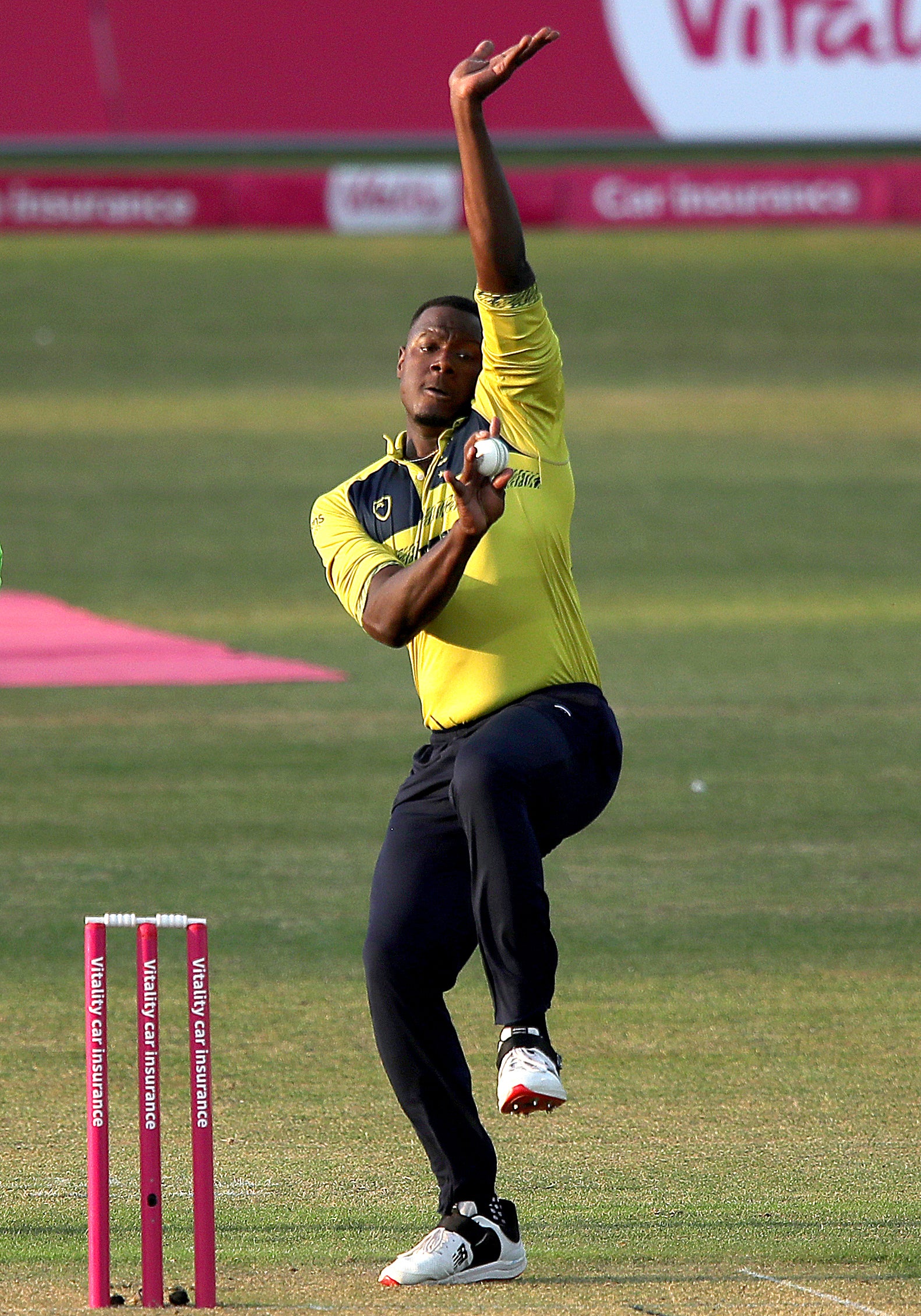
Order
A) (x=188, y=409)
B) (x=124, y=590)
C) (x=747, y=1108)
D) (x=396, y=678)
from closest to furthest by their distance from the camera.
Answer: (x=747, y=1108)
(x=396, y=678)
(x=124, y=590)
(x=188, y=409)

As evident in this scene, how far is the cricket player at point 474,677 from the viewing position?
4945 mm

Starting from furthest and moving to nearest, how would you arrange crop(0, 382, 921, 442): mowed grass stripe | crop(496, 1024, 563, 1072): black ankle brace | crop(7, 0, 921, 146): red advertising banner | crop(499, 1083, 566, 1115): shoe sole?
crop(7, 0, 921, 146): red advertising banner
crop(0, 382, 921, 442): mowed grass stripe
crop(496, 1024, 563, 1072): black ankle brace
crop(499, 1083, 566, 1115): shoe sole

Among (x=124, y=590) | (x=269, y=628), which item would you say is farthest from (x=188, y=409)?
(x=269, y=628)

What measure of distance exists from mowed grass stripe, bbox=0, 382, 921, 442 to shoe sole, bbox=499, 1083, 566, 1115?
76.4 feet

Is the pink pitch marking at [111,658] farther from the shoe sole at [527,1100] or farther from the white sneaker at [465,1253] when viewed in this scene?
the shoe sole at [527,1100]

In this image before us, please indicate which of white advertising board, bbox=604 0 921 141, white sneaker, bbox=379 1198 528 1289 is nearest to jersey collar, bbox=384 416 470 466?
white sneaker, bbox=379 1198 528 1289

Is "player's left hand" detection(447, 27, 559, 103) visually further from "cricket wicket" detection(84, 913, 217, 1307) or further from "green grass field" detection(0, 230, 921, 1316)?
"green grass field" detection(0, 230, 921, 1316)

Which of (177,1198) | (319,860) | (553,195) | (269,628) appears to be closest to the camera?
(177,1198)

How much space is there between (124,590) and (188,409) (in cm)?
1029

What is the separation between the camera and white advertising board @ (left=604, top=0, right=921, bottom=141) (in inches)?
1195

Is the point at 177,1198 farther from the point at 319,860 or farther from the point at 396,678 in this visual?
the point at 396,678

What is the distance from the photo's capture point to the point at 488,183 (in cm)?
530

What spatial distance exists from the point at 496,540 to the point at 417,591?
0.33 m

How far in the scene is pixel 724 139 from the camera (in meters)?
30.8
